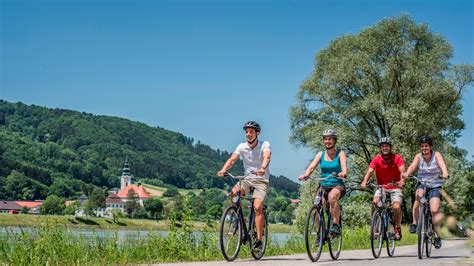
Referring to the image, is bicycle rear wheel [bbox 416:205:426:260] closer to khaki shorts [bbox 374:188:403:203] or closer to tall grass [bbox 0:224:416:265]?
khaki shorts [bbox 374:188:403:203]

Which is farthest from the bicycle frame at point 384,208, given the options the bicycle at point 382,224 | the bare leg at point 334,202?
the bare leg at point 334,202

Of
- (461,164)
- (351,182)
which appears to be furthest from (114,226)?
(461,164)

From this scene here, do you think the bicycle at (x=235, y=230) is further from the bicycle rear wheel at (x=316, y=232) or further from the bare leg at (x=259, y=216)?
the bicycle rear wheel at (x=316, y=232)

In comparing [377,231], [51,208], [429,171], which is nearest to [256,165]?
[377,231]

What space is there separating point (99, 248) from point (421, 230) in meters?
5.08

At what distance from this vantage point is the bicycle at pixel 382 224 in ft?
38.4

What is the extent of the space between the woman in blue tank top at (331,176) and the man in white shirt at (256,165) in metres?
0.78

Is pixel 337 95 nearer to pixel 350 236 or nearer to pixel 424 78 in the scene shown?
pixel 424 78

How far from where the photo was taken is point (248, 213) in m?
10.6

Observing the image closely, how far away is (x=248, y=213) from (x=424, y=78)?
95.3 feet

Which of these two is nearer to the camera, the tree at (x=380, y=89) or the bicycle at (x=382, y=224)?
the bicycle at (x=382, y=224)

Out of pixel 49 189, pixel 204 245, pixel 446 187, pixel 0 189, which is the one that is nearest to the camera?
pixel 204 245

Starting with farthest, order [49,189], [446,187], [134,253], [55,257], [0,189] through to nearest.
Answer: [49,189] < [0,189] < [446,187] < [134,253] < [55,257]

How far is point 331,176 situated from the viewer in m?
11.0
